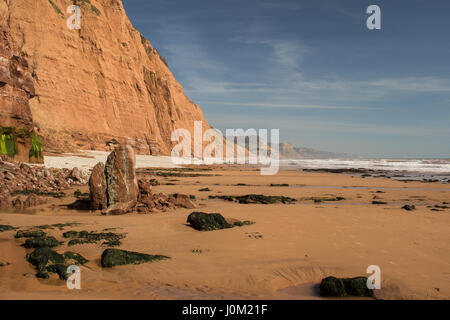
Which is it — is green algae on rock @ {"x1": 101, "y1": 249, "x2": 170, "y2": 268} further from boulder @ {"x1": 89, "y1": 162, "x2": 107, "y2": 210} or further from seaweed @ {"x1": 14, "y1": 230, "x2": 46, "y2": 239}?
boulder @ {"x1": 89, "y1": 162, "x2": 107, "y2": 210}

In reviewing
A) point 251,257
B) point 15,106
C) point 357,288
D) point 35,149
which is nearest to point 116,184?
point 251,257

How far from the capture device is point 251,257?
530cm

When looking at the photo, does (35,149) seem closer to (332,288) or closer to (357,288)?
(332,288)

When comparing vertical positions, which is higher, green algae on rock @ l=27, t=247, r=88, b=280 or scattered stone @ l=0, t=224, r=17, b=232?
scattered stone @ l=0, t=224, r=17, b=232

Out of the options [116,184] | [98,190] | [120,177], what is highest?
[120,177]

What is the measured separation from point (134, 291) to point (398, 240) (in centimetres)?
549

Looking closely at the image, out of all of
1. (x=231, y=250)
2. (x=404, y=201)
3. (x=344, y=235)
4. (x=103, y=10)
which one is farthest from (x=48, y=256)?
(x=103, y=10)

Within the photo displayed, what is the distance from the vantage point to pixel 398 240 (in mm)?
6516

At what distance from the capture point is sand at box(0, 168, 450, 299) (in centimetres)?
397

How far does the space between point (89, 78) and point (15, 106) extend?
20970 mm

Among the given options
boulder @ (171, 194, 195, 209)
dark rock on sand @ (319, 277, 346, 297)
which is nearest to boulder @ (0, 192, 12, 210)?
boulder @ (171, 194, 195, 209)

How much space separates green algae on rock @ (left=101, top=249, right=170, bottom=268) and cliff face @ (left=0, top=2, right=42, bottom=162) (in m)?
16.4

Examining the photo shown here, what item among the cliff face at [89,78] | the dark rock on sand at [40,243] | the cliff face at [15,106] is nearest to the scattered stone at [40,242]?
the dark rock on sand at [40,243]

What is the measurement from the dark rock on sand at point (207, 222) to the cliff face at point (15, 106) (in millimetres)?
15372
